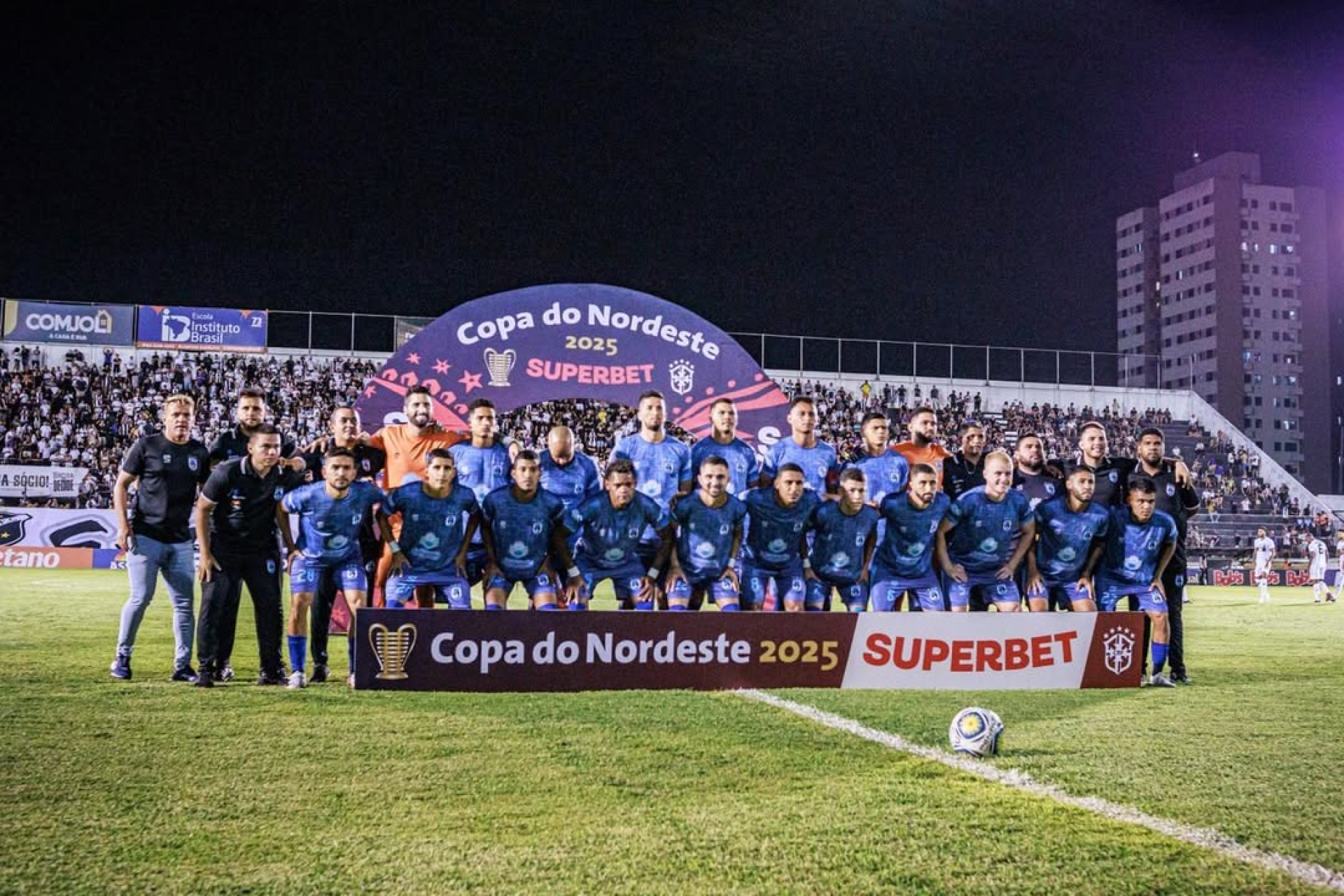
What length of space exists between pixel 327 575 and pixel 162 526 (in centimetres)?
115

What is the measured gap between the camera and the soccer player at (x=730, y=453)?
28.8ft

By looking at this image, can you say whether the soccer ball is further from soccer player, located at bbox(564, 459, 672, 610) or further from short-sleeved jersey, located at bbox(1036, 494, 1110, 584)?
short-sleeved jersey, located at bbox(1036, 494, 1110, 584)

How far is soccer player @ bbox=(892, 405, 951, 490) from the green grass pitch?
2.45 m

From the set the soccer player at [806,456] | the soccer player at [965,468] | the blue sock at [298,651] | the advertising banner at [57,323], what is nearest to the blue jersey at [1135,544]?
the soccer player at [965,468]

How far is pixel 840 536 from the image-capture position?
8.01 meters

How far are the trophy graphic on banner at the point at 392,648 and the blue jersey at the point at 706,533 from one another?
2.13 meters

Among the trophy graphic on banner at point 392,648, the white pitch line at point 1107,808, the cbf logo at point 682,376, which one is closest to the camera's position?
the white pitch line at point 1107,808

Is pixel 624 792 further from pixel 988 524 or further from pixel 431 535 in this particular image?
pixel 988 524

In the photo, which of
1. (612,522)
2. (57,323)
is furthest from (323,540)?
(57,323)

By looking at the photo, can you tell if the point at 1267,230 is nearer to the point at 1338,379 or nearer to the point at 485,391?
the point at 1338,379

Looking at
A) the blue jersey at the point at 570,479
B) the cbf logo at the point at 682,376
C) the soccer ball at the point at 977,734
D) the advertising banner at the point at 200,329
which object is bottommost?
the soccer ball at the point at 977,734

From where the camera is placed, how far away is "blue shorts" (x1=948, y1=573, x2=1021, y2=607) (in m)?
8.14

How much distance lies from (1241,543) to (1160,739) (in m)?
32.5

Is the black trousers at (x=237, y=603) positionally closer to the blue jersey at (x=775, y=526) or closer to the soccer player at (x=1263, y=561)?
the blue jersey at (x=775, y=526)
